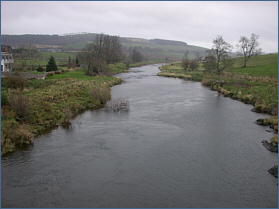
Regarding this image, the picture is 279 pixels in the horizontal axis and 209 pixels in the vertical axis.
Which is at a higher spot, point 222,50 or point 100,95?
point 222,50

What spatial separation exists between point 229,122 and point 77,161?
1319 cm

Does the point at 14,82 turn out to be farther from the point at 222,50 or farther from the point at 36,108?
the point at 222,50

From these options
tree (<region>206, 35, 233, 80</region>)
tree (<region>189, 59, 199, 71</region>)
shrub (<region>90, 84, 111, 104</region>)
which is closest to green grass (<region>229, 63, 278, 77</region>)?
tree (<region>206, 35, 233, 80</region>)

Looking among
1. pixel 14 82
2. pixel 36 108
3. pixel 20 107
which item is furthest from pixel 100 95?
pixel 14 82

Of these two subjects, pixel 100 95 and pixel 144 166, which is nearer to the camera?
pixel 144 166

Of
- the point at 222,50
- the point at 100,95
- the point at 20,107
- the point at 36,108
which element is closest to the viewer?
the point at 20,107

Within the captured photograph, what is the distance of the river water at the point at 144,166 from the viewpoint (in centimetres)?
981

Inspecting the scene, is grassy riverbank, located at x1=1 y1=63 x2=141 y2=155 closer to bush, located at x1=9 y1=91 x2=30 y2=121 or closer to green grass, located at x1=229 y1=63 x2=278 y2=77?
bush, located at x1=9 y1=91 x2=30 y2=121

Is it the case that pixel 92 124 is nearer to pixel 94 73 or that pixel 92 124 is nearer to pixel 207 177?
pixel 207 177

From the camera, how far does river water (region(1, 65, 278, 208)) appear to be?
9.81 metres

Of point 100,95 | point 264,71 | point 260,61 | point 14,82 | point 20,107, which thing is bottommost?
point 20,107

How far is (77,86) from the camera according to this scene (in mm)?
30688

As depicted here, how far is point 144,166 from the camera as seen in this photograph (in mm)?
12289

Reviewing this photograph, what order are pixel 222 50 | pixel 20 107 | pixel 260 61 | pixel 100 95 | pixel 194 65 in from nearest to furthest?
1. pixel 20 107
2. pixel 100 95
3. pixel 222 50
4. pixel 260 61
5. pixel 194 65
